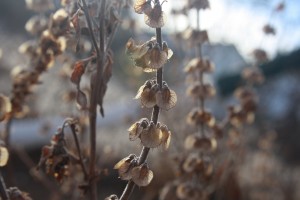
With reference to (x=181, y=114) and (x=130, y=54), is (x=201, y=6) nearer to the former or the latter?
(x=130, y=54)

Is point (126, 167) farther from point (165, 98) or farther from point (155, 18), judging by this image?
point (155, 18)

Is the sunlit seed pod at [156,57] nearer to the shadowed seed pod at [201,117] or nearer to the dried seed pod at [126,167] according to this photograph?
the dried seed pod at [126,167]

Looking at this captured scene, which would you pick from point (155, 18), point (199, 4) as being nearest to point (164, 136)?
point (155, 18)

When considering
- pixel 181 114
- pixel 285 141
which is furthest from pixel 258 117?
pixel 181 114

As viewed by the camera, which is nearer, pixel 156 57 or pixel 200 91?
pixel 156 57

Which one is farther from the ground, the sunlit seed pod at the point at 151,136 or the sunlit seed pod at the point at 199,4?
the sunlit seed pod at the point at 199,4

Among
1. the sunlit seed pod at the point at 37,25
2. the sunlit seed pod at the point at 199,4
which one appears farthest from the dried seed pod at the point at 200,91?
the sunlit seed pod at the point at 37,25

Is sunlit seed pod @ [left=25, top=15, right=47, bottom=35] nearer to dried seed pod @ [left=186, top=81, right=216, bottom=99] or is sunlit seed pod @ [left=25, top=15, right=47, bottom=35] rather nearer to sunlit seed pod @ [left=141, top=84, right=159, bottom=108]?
dried seed pod @ [left=186, top=81, right=216, bottom=99]
